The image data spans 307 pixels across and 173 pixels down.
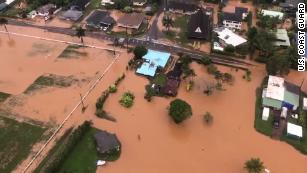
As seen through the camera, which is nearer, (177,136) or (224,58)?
(177,136)

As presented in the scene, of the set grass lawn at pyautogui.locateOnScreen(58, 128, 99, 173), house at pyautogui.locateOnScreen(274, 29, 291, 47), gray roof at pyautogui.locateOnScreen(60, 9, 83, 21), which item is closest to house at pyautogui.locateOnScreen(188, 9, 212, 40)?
house at pyautogui.locateOnScreen(274, 29, 291, 47)

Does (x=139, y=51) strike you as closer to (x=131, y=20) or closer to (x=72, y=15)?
(x=131, y=20)

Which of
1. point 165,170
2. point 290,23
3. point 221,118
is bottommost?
point 165,170

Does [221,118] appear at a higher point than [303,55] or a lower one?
lower

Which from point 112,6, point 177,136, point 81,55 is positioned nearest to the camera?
point 177,136

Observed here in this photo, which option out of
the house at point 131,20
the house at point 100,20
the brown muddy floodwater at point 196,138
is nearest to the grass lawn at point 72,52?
the house at point 100,20

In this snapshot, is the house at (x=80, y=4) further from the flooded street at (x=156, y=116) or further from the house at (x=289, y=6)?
the house at (x=289, y=6)

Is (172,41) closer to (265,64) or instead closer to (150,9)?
(150,9)

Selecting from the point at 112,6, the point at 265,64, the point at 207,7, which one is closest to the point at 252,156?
the point at 265,64
